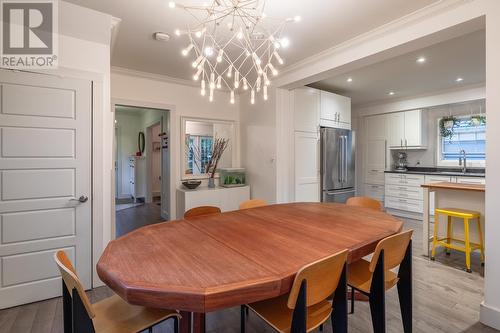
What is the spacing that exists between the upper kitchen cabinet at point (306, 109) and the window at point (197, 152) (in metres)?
1.60

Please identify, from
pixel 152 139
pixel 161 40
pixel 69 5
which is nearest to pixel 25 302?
pixel 69 5


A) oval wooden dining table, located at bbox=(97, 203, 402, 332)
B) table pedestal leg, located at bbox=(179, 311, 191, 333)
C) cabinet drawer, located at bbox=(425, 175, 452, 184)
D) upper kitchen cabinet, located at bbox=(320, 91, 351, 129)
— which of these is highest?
upper kitchen cabinet, located at bbox=(320, 91, 351, 129)

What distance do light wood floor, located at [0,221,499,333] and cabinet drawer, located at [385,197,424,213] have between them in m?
2.57

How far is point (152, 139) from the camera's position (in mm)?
6715

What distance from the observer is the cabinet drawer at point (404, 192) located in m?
4.87

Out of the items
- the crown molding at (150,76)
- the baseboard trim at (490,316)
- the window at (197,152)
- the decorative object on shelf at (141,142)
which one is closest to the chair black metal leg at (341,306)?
the baseboard trim at (490,316)

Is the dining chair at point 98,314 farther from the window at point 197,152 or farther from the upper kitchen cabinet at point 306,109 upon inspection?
the upper kitchen cabinet at point 306,109

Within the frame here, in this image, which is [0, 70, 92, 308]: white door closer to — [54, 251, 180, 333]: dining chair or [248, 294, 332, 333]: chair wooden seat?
[54, 251, 180, 333]: dining chair

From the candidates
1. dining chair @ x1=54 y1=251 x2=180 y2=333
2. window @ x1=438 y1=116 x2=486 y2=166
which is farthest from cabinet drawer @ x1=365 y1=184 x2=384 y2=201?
dining chair @ x1=54 y1=251 x2=180 y2=333

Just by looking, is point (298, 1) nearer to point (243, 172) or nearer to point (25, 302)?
point (243, 172)

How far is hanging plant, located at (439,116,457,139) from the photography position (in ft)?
16.0

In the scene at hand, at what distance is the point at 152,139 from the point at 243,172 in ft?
10.8

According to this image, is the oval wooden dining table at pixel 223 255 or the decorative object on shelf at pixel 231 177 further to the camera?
the decorative object on shelf at pixel 231 177

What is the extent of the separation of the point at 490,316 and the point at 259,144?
329 cm
